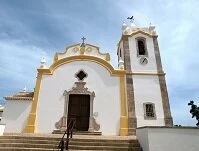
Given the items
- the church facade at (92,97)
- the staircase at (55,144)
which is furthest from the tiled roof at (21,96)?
the staircase at (55,144)

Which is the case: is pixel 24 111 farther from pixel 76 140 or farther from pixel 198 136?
pixel 198 136

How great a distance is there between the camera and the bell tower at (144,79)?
507 inches

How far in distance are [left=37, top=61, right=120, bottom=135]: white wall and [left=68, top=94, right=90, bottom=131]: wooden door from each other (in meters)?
0.52

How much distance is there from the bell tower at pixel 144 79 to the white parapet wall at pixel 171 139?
4.88 meters

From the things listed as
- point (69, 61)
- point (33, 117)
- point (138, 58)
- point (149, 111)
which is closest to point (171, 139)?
point (149, 111)

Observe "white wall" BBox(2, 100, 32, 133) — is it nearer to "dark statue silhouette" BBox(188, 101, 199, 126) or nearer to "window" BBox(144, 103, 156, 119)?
"window" BBox(144, 103, 156, 119)

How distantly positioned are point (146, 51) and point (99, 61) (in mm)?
3873

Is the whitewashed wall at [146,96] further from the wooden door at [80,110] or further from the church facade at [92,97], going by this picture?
the wooden door at [80,110]

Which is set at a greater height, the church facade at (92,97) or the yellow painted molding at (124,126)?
the church facade at (92,97)

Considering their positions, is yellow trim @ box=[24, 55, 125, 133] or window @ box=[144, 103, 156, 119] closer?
yellow trim @ box=[24, 55, 125, 133]

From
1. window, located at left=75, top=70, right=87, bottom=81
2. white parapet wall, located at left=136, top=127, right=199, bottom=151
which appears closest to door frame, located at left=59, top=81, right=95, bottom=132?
window, located at left=75, top=70, right=87, bottom=81

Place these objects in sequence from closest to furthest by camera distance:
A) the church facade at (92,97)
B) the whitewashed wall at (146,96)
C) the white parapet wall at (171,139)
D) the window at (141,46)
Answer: the white parapet wall at (171,139)
the church facade at (92,97)
the whitewashed wall at (146,96)
the window at (141,46)

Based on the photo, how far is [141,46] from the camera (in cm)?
1603

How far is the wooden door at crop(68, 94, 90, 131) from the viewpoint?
41.5 ft
